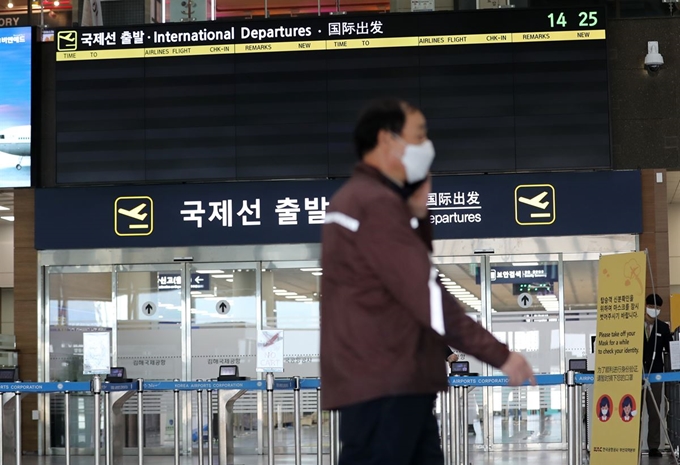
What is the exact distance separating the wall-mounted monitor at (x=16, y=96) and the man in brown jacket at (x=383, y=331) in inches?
437

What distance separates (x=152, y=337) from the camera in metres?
14.2

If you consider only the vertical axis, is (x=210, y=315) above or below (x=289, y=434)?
above

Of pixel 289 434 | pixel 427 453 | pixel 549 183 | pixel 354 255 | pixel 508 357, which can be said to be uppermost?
pixel 549 183

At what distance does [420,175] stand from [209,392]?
27.4 ft

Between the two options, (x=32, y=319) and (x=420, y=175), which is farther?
(x=32, y=319)

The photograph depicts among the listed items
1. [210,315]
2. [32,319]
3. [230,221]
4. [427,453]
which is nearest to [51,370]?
[32,319]

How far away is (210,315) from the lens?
14.2 m

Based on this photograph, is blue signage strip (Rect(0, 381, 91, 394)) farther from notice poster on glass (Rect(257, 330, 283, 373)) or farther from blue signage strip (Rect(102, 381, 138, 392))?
notice poster on glass (Rect(257, 330, 283, 373))

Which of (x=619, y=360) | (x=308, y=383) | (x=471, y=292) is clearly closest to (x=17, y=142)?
(x=308, y=383)

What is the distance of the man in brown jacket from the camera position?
3129mm

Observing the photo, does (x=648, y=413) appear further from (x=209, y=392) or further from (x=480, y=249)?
(x=209, y=392)

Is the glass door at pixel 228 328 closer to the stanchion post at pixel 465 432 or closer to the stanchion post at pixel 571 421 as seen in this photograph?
the stanchion post at pixel 465 432

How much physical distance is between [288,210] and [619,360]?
590 centimetres

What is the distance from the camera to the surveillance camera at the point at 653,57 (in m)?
13.4
